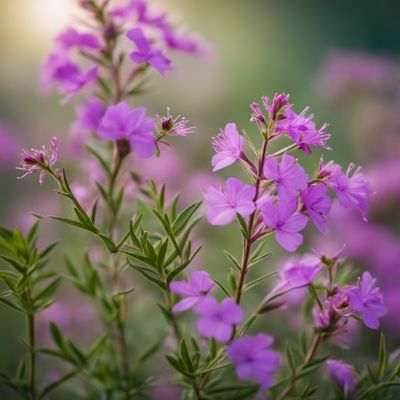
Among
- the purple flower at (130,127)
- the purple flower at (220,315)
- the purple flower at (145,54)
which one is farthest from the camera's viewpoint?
the purple flower at (145,54)

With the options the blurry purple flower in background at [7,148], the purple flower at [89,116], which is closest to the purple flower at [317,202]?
the purple flower at [89,116]

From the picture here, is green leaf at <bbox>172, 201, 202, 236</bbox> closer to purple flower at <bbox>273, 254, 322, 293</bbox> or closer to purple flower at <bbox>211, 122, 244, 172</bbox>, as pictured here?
purple flower at <bbox>211, 122, 244, 172</bbox>

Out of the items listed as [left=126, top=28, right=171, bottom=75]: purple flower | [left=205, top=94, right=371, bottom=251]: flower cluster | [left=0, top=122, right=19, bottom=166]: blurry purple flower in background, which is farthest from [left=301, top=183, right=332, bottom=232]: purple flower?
[left=0, top=122, right=19, bottom=166]: blurry purple flower in background

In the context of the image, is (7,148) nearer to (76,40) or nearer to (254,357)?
(76,40)

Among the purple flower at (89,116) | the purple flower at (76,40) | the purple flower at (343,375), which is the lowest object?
the purple flower at (343,375)

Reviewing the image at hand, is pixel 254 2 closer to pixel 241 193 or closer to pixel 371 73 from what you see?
pixel 371 73

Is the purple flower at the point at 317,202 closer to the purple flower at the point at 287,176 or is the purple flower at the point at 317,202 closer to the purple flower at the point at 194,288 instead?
the purple flower at the point at 287,176

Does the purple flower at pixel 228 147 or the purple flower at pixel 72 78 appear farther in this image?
the purple flower at pixel 72 78
